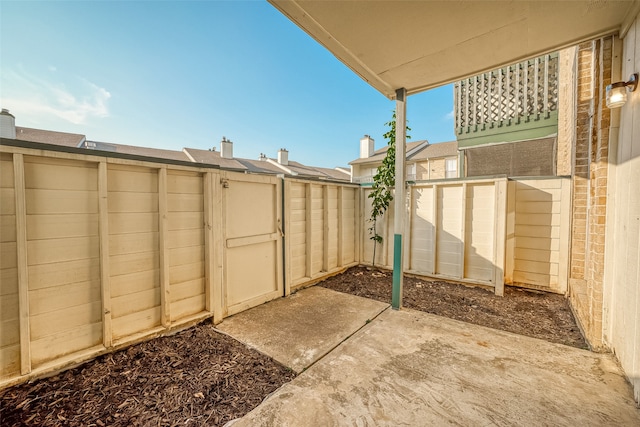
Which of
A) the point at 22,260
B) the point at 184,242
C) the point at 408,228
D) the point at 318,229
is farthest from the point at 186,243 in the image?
the point at 408,228

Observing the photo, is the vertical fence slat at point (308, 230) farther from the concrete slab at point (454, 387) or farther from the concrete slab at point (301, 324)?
the concrete slab at point (454, 387)

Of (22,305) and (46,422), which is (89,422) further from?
(22,305)

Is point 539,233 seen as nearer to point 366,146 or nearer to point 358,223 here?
point 358,223

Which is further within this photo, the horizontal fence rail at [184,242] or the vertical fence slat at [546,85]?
the vertical fence slat at [546,85]

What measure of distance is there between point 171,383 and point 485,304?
373 cm

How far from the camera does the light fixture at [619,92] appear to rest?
63.4 inches

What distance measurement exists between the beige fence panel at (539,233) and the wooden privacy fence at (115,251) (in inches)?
153

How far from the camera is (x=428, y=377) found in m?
1.72

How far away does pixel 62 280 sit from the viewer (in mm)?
1821

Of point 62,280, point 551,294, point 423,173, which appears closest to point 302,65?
point 62,280

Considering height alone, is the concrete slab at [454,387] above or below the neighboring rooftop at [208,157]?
below

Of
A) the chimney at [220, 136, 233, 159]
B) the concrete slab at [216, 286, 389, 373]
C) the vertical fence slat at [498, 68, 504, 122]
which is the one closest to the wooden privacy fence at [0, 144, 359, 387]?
the concrete slab at [216, 286, 389, 373]

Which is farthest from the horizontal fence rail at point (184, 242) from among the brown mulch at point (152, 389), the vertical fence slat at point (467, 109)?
the vertical fence slat at point (467, 109)

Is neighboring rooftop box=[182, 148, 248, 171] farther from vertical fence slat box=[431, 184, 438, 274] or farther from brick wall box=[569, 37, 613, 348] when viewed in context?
brick wall box=[569, 37, 613, 348]
